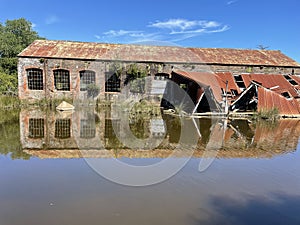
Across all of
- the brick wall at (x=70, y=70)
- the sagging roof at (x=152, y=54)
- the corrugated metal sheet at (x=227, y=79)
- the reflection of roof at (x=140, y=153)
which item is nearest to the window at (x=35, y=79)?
the brick wall at (x=70, y=70)

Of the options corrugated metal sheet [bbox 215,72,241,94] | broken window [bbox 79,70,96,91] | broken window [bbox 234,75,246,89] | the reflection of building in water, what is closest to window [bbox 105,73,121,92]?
broken window [bbox 79,70,96,91]

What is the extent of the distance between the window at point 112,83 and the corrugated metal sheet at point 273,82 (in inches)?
363

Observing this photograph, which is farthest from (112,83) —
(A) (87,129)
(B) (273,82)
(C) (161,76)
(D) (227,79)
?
(B) (273,82)

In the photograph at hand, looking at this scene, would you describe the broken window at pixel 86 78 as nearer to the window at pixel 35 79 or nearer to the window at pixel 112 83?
the window at pixel 112 83

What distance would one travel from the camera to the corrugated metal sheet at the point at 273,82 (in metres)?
15.7

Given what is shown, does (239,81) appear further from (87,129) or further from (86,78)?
(87,129)

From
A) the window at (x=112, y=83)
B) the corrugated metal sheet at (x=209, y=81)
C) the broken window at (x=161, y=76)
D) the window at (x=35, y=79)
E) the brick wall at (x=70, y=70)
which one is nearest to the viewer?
the corrugated metal sheet at (x=209, y=81)

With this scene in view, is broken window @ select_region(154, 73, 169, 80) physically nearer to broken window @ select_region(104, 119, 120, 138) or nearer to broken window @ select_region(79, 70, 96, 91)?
broken window @ select_region(79, 70, 96, 91)

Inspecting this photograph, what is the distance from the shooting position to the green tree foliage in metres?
28.2

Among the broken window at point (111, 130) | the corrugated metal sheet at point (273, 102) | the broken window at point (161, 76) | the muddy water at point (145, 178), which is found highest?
the broken window at point (161, 76)

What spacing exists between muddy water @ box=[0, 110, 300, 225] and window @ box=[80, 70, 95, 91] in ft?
30.7

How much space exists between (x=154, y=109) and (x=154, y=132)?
543 cm

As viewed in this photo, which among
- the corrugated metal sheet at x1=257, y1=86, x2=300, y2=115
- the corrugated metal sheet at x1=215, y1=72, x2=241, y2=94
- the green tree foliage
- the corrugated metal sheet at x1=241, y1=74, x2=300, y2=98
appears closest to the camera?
the corrugated metal sheet at x1=257, y1=86, x2=300, y2=115

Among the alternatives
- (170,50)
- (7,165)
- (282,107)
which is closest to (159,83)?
(170,50)
